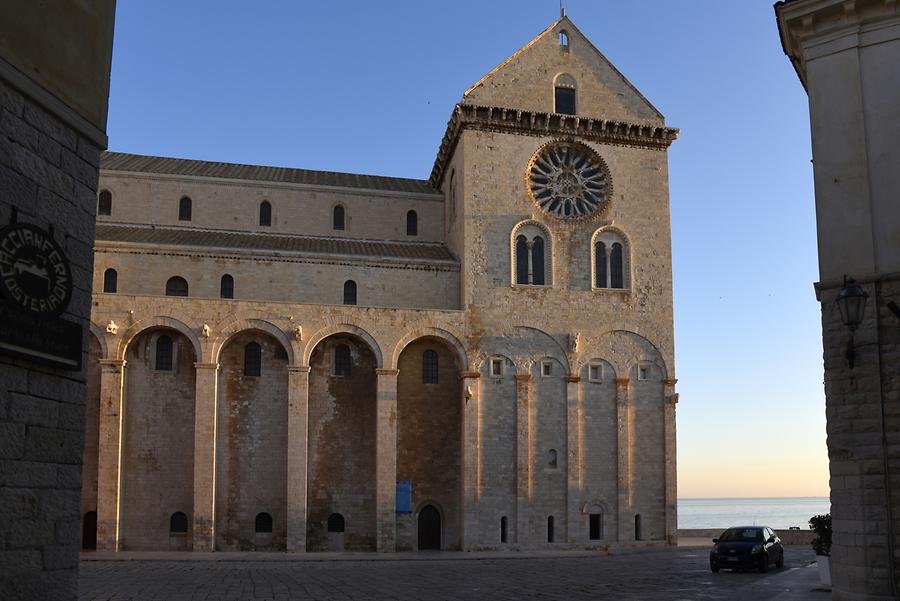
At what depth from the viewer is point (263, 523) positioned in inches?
1326

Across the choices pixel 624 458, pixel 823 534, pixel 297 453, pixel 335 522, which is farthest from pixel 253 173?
pixel 823 534

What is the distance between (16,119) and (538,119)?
101 feet

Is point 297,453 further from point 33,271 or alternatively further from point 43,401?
point 33,271

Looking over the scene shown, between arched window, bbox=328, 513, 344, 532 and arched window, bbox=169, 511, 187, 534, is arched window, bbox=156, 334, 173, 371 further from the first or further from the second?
arched window, bbox=328, 513, 344, 532

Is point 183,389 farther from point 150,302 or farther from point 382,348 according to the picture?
point 382,348

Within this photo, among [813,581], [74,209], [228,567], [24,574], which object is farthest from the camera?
[228,567]

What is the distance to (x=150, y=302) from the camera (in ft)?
109

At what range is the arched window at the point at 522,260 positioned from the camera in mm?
36844

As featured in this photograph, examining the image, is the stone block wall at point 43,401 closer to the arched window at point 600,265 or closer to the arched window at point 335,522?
the arched window at point 335,522

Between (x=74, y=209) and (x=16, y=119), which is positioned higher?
(x=16, y=119)

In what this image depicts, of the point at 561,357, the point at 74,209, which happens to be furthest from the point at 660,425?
the point at 74,209

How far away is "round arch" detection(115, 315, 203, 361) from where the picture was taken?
107 feet

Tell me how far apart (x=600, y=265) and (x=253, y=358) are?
46.1 feet

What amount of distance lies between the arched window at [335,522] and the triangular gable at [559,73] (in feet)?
55.4
